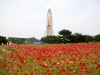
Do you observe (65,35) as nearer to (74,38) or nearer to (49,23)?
(74,38)

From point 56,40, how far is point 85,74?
1336 inches

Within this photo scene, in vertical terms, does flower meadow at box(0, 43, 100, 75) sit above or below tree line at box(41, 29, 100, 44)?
below

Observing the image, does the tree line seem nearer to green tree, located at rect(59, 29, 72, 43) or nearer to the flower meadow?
green tree, located at rect(59, 29, 72, 43)

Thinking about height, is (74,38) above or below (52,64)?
above

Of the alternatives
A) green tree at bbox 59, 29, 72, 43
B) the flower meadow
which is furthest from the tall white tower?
the flower meadow

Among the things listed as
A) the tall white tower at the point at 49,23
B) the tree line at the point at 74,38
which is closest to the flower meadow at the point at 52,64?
the tree line at the point at 74,38

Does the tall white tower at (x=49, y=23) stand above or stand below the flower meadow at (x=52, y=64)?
above

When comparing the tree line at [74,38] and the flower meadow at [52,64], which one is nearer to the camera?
the flower meadow at [52,64]

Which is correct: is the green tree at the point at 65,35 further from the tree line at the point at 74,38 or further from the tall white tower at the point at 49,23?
the tall white tower at the point at 49,23

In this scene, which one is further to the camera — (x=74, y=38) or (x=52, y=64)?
(x=74, y=38)

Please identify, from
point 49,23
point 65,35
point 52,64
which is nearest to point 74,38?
point 65,35

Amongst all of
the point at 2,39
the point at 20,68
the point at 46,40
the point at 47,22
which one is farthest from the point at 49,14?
the point at 20,68

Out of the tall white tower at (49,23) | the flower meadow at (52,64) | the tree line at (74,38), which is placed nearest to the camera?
the flower meadow at (52,64)

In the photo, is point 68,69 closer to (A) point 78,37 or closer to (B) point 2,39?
(A) point 78,37
